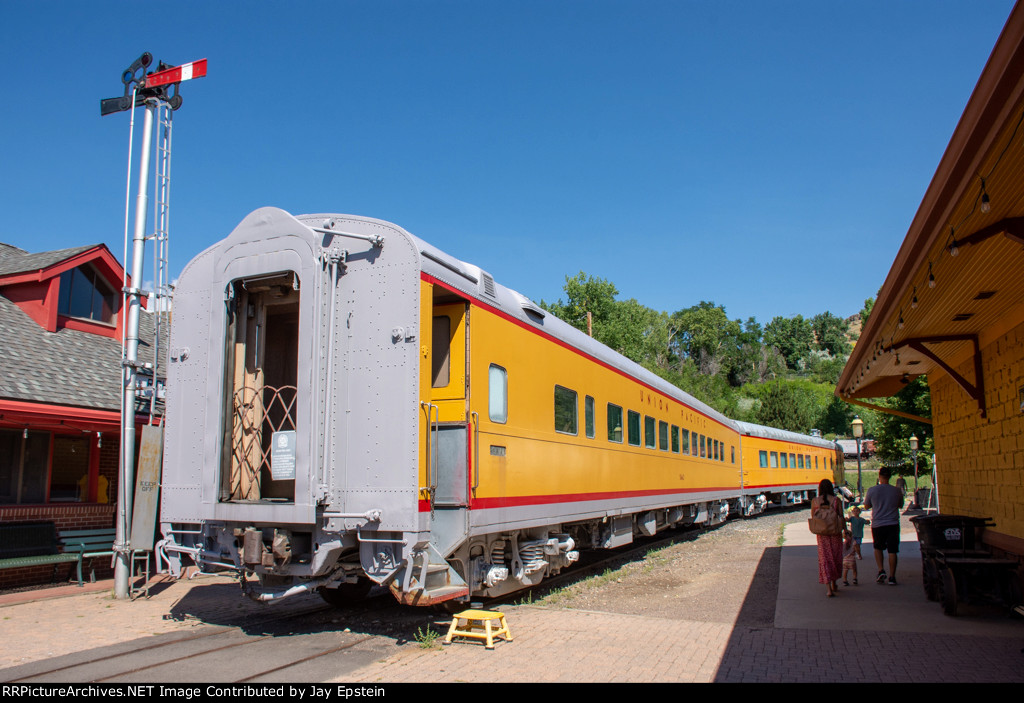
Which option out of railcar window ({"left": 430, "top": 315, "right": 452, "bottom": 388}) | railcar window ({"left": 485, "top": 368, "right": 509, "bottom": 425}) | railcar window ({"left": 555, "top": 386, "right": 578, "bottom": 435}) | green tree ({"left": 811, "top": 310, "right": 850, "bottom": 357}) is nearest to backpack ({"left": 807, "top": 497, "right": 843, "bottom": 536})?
railcar window ({"left": 555, "top": 386, "right": 578, "bottom": 435})

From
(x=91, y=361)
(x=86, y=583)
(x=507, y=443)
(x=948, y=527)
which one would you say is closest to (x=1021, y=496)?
(x=948, y=527)

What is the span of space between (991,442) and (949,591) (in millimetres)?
2315

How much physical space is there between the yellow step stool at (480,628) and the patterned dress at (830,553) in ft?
14.3

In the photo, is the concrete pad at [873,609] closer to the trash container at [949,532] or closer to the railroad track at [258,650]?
the trash container at [949,532]

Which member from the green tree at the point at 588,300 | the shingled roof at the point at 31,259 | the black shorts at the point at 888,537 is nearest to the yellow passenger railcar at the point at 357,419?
the black shorts at the point at 888,537

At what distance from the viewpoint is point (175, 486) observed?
23.1 feet

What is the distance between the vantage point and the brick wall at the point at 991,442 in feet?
26.3

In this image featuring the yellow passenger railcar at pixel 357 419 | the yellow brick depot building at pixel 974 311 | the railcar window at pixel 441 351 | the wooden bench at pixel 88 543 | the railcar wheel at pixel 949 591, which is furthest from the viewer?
the wooden bench at pixel 88 543

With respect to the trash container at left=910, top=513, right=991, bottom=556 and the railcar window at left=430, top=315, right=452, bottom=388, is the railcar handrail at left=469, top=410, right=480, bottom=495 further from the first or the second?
the trash container at left=910, top=513, right=991, bottom=556

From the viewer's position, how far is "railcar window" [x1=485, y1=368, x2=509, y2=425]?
23.8 ft

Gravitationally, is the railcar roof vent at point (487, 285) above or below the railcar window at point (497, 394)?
above

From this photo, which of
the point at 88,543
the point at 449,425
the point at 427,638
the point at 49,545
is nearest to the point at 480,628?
the point at 427,638

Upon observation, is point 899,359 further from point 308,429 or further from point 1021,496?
point 308,429
